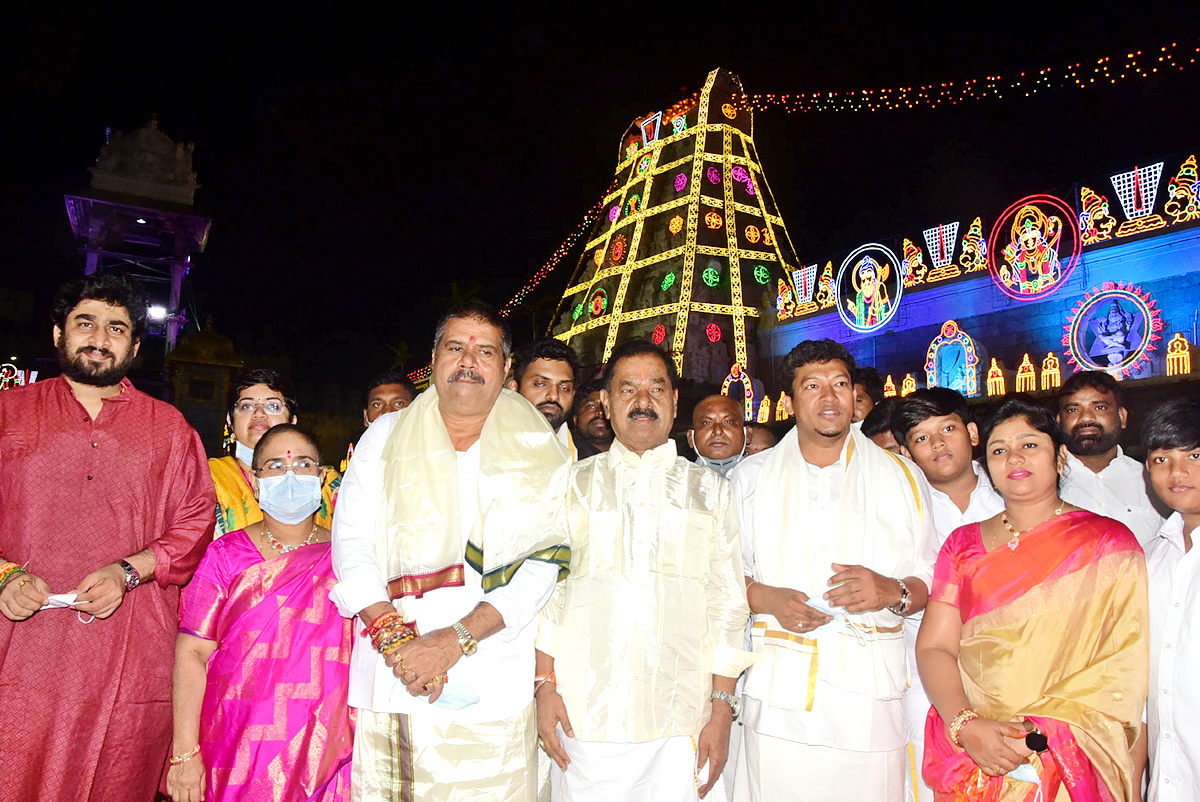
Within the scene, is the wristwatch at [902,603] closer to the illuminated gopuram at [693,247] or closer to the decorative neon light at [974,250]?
the decorative neon light at [974,250]

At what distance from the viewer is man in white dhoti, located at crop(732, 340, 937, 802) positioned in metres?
2.86

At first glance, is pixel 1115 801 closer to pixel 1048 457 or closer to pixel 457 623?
pixel 1048 457

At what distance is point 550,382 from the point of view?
4461 millimetres

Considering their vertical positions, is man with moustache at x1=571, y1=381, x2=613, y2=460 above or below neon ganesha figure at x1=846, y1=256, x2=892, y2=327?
below

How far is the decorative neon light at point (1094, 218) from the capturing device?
→ 1332 centimetres

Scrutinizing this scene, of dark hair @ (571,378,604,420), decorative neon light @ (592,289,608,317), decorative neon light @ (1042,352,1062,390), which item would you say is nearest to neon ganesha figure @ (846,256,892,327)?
decorative neon light @ (1042,352,1062,390)

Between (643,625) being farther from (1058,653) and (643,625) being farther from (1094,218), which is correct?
(1094,218)

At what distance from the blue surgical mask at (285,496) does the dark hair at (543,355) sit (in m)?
1.72

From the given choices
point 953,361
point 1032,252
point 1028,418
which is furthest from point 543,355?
point 953,361

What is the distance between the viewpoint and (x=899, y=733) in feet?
9.64

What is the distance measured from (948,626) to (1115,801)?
2.33 ft

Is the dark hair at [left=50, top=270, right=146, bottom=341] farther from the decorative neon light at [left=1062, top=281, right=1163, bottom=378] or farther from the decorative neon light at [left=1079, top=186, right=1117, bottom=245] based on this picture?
the decorative neon light at [left=1079, top=186, right=1117, bottom=245]

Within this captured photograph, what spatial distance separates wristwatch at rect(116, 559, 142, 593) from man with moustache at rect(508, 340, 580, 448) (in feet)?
6.74

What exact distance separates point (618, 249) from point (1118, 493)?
27.4m
